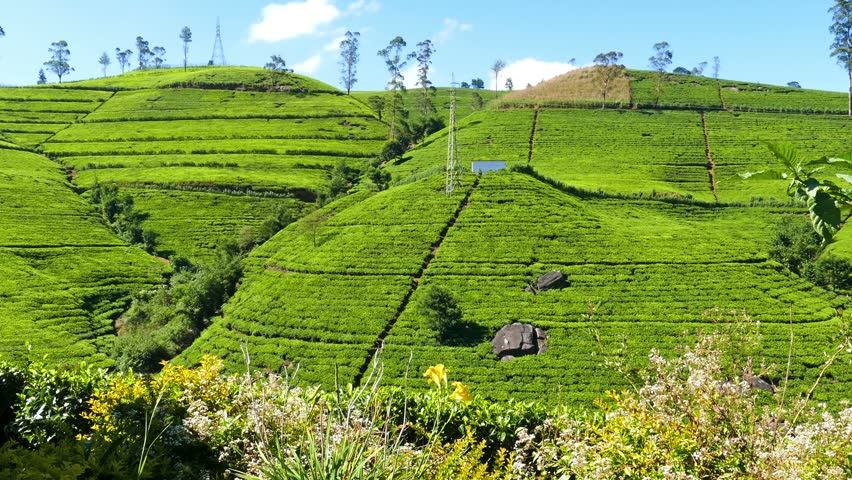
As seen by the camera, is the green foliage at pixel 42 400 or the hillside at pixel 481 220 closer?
the green foliage at pixel 42 400

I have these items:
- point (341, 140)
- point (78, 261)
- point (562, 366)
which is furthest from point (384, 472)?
point (341, 140)

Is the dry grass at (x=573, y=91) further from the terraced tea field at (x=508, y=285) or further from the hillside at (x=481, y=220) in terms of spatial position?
the terraced tea field at (x=508, y=285)

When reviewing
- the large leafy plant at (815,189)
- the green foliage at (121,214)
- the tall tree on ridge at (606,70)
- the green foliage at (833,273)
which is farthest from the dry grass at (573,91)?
the large leafy plant at (815,189)

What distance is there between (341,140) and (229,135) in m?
18.9

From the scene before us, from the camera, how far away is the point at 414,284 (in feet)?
134

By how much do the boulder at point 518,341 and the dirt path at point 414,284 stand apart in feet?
23.6

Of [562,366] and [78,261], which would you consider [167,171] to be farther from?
[562,366]

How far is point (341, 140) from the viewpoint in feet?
297

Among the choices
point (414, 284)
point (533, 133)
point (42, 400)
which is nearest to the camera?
point (42, 400)

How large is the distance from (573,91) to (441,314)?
276 ft

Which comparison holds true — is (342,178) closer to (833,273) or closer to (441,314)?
(441,314)

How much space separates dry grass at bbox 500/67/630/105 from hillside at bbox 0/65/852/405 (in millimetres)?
1647

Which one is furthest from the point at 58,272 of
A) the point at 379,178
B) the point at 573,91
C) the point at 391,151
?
the point at 573,91

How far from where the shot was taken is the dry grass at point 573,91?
99.4m
